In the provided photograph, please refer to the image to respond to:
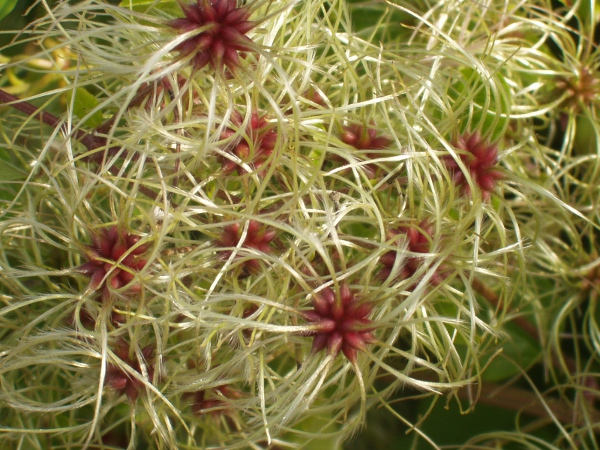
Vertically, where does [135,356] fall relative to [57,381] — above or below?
above

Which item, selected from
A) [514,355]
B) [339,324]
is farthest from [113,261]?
[514,355]

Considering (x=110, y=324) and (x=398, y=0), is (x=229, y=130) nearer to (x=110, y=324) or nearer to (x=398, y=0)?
(x=110, y=324)

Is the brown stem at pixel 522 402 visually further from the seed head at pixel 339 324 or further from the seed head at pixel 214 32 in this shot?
the seed head at pixel 214 32

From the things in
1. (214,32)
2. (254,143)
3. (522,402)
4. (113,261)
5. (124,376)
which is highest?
(214,32)

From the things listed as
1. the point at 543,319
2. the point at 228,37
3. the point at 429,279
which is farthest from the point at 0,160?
the point at 543,319

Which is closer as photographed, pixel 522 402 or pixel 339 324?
pixel 339 324

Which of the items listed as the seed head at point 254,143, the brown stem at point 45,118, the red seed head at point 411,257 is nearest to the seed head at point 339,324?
the red seed head at point 411,257

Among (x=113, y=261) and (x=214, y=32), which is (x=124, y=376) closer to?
(x=113, y=261)
